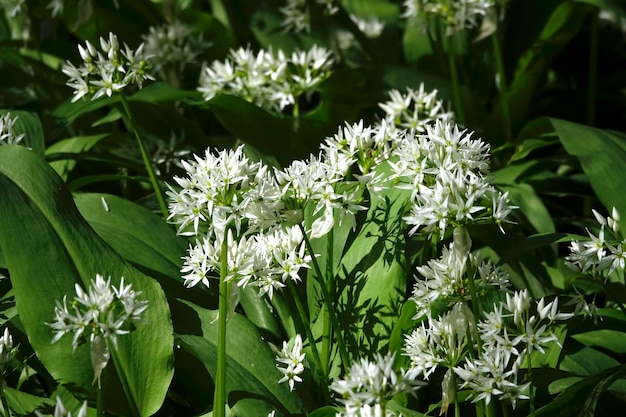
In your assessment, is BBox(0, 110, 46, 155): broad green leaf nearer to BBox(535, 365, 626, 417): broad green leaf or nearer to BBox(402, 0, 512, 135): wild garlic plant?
BBox(402, 0, 512, 135): wild garlic plant

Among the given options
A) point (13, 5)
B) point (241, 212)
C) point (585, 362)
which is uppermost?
point (13, 5)

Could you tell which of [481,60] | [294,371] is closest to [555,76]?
[481,60]

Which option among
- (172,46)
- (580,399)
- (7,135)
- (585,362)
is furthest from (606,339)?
(172,46)

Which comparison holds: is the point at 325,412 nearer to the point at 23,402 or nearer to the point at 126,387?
the point at 126,387

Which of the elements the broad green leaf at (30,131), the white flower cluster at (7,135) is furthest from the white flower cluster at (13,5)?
the white flower cluster at (7,135)

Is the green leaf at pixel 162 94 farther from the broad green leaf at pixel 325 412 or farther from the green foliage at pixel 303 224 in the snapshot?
the broad green leaf at pixel 325 412

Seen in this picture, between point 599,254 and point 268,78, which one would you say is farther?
point 268,78

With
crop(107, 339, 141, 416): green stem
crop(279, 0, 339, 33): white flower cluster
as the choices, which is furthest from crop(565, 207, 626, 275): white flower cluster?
crop(279, 0, 339, 33): white flower cluster
